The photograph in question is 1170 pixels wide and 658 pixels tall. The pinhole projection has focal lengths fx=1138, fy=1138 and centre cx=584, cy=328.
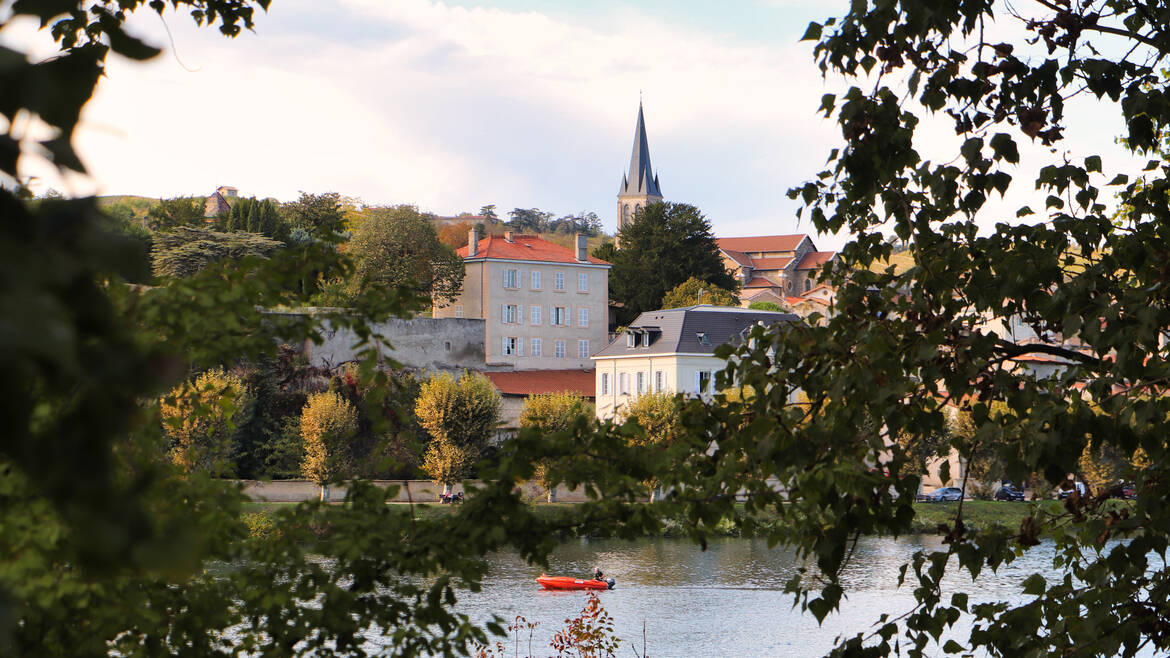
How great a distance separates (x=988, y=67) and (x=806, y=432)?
158cm

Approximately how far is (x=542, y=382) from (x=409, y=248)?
11671mm

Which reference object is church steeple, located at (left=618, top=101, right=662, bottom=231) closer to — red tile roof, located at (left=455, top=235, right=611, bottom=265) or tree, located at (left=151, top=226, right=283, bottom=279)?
red tile roof, located at (left=455, top=235, right=611, bottom=265)

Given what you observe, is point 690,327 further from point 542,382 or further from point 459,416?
point 459,416

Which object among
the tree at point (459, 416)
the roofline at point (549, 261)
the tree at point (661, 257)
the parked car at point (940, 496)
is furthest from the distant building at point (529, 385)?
the parked car at point (940, 496)

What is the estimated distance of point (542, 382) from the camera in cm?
5353

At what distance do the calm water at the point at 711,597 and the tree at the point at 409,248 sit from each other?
89.8 ft

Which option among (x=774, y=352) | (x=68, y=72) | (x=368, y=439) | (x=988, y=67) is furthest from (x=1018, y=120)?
(x=368, y=439)

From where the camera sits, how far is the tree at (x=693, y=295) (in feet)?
205

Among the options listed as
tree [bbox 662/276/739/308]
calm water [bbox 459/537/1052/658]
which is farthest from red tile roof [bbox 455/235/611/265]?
calm water [bbox 459/537/1052/658]

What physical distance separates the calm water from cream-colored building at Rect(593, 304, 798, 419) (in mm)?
15088

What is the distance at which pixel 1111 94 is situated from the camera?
3934 millimetres

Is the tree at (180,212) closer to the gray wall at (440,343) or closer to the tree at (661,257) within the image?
the gray wall at (440,343)

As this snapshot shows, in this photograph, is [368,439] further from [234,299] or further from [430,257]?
[234,299]

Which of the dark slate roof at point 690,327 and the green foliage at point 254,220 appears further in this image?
the green foliage at point 254,220
